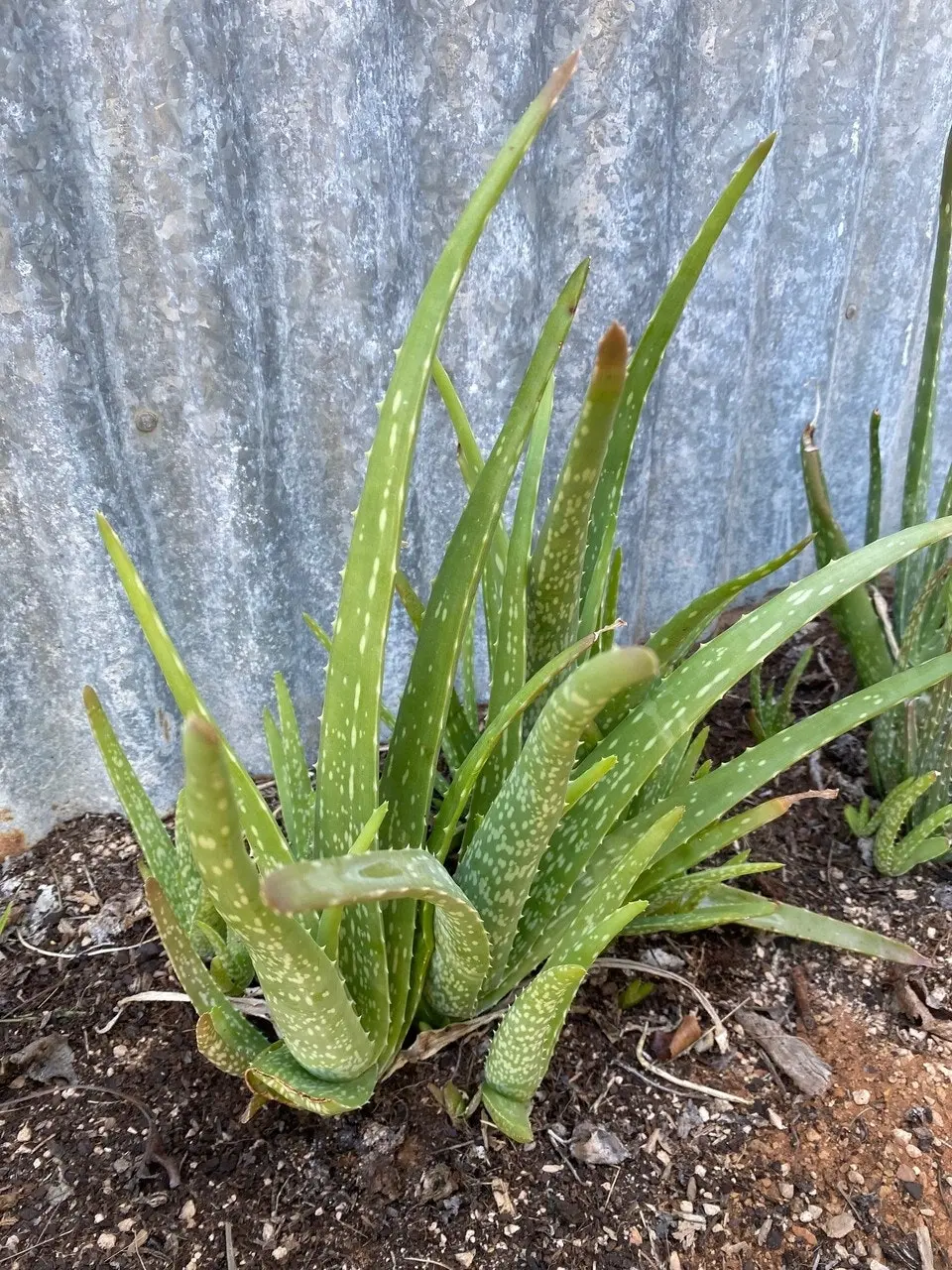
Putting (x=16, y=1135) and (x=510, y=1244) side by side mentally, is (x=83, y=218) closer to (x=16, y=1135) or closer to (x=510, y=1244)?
(x=16, y=1135)

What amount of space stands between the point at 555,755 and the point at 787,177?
1036 mm

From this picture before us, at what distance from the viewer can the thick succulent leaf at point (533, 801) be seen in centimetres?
38

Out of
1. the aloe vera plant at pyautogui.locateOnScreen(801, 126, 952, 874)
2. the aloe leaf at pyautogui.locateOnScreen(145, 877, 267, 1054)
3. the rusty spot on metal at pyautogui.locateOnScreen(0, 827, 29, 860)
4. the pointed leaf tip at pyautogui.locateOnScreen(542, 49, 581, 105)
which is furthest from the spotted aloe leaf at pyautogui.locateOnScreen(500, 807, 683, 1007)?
the rusty spot on metal at pyautogui.locateOnScreen(0, 827, 29, 860)

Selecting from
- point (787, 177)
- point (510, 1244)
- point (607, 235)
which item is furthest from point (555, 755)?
point (787, 177)

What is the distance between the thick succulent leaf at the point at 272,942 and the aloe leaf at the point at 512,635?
0.69ft

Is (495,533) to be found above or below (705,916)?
above

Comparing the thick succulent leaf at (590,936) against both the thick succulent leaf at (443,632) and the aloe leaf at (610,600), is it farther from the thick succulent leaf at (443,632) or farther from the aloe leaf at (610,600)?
the aloe leaf at (610,600)

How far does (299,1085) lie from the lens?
616 mm

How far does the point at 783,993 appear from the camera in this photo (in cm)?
87

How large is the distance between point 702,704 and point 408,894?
0.97ft

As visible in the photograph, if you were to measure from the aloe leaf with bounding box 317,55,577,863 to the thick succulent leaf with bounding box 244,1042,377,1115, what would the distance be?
0.12 metres

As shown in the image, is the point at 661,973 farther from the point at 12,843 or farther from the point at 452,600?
the point at 12,843

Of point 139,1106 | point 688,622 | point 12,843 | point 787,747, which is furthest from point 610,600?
point 12,843

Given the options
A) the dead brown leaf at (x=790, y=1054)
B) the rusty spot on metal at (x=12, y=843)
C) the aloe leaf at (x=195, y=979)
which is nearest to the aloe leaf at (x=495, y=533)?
the aloe leaf at (x=195, y=979)
